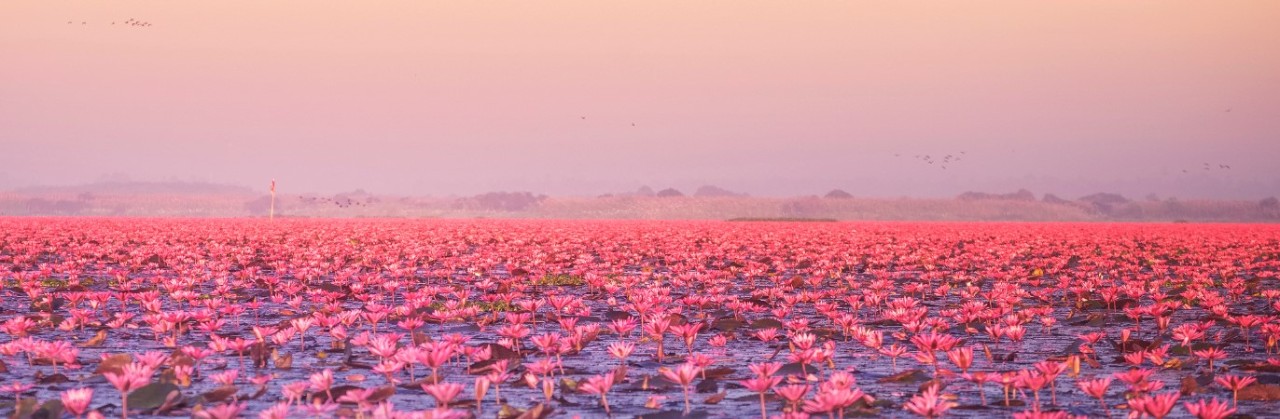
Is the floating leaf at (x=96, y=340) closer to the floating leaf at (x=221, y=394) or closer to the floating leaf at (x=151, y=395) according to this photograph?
the floating leaf at (x=151, y=395)

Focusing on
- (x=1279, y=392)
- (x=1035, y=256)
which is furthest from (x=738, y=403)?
(x=1035, y=256)

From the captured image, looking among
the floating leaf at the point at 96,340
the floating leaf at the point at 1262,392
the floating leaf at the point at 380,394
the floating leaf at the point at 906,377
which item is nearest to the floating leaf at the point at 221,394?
the floating leaf at the point at 380,394

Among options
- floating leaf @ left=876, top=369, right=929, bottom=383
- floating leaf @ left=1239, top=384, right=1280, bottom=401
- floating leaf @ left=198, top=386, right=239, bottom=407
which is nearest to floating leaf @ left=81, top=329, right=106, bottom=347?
floating leaf @ left=198, top=386, right=239, bottom=407

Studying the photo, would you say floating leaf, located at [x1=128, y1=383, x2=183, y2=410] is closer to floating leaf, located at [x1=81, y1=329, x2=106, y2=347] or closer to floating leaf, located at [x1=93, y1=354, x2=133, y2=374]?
floating leaf, located at [x1=93, y1=354, x2=133, y2=374]

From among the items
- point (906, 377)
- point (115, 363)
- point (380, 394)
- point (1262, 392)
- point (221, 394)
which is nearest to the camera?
point (380, 394)

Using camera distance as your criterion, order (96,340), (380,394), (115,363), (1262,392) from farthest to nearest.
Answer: (96,340)
(115,363)
(1262,392)
(380,394)

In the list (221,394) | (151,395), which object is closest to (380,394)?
(221,394)

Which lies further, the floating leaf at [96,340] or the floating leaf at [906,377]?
the floating leaf at [96,340]

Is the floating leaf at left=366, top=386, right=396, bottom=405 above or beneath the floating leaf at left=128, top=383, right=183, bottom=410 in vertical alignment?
above

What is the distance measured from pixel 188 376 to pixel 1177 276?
16.8 metres

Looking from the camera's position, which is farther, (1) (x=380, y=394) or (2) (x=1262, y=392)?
(2) (x=1262, y=392)

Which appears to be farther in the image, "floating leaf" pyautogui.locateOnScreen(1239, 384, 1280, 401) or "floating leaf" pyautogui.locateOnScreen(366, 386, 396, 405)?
"floating leaf" pyautogui.locateOnScreen(1239, 384, 1280, 401)

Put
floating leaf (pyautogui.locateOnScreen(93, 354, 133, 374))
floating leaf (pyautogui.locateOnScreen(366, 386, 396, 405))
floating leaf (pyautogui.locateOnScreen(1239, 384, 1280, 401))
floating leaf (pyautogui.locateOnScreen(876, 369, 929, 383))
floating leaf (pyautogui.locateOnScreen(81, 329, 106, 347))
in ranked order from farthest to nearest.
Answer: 1. floating leaf (pyautogui.locateOnScreen(81, 329, 106, 347))
2. floating leaf (pyautogui.locateOnScreen(876, 369, 929, 383))
3. floating leaf (pyautogui.locateOnScreen(93, 354, 133, 374))
4. floating leaf (pyautogui.locateOnScreen(1239, 384, 1280, 401))
5. floating leaf (pyautogui.locateOnScreen(366, 386, 396, 405))

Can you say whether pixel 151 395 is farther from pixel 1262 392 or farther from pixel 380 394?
pixel 1262 392
